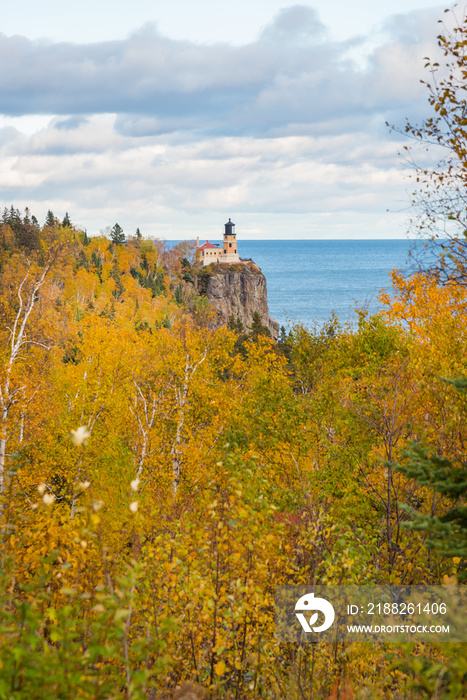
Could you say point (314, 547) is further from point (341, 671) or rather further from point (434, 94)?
point (434, 94)

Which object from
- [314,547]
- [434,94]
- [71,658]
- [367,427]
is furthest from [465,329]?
[71,658]

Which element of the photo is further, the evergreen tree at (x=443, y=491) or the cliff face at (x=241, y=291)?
the cliff face at (x=241, y=291)

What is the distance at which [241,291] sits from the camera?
140 metres

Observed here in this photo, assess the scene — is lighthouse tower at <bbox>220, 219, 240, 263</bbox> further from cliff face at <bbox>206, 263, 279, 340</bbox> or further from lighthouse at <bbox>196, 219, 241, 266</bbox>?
cliff face at <bbox>206, 263, 279, 340</bbox>

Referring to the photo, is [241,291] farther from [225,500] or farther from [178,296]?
[225,500]

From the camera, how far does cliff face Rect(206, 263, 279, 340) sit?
135875 mm

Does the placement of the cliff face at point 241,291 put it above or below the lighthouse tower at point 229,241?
below

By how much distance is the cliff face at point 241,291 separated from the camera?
136 m

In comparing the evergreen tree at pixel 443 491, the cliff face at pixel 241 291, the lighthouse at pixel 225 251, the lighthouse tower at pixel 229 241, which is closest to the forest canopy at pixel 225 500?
the evergreen tree at pixel 443 491

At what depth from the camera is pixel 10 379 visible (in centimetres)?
2145

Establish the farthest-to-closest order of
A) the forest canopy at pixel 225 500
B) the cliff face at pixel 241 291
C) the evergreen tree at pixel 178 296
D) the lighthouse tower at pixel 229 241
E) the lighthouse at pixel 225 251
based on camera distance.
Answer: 1. the lighthouse tower at pixel 229 241
2. the lighthouse at pixel 225 251
3. the cliff face at pixel 241 291
4. the evergreen tree at pixel 178 296
5. the forest canopy at pixel 225 500

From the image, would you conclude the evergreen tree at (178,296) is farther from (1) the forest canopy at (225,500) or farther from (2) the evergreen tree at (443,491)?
(2) the evergreen tree at (443,491)

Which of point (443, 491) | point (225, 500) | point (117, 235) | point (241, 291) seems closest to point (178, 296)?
point (241, 291)

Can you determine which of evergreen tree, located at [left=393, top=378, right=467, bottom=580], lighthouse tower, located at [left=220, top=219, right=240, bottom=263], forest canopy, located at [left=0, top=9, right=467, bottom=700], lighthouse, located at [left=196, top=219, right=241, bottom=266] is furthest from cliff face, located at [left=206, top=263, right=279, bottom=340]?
evergreen tree, located at [left=393, top=378, right=467, bottom=580]
